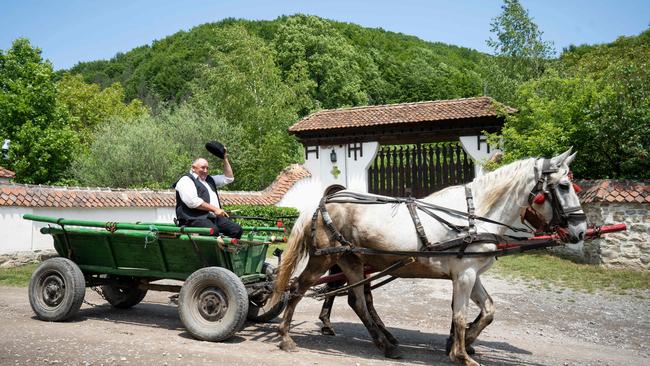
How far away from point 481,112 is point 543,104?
3.92 meters

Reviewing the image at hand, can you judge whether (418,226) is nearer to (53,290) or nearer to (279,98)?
(53,290)

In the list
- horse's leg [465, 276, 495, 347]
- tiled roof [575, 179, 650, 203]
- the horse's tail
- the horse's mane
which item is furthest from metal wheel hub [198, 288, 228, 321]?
tiled roof [575, 179, 650, 203]

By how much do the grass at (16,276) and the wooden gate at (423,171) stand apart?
12215 mm

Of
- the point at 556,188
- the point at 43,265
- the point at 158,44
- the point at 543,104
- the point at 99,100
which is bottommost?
the point at 43,265

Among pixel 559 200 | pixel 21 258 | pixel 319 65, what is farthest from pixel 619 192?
pixel 319 65

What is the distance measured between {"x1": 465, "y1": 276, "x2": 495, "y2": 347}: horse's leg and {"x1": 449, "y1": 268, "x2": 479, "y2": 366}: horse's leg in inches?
9.1

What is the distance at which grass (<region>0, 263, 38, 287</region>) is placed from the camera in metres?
9.69

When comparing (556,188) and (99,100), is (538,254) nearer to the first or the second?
(556,188)

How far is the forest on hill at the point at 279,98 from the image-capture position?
41.7ft

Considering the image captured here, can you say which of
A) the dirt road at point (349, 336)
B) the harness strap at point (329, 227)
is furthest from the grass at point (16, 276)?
the harness strap at point (329, 227)

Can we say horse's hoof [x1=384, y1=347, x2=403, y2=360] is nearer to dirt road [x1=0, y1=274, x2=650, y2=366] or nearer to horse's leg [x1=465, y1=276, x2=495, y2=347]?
dirt road [x1=0, y1=274, x2=650, y2=366]

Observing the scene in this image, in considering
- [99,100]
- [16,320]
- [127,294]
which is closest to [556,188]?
[127,294]

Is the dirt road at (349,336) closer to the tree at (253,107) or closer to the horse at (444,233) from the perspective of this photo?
the horse at (444,233)

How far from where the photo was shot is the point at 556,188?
15.7 ft
